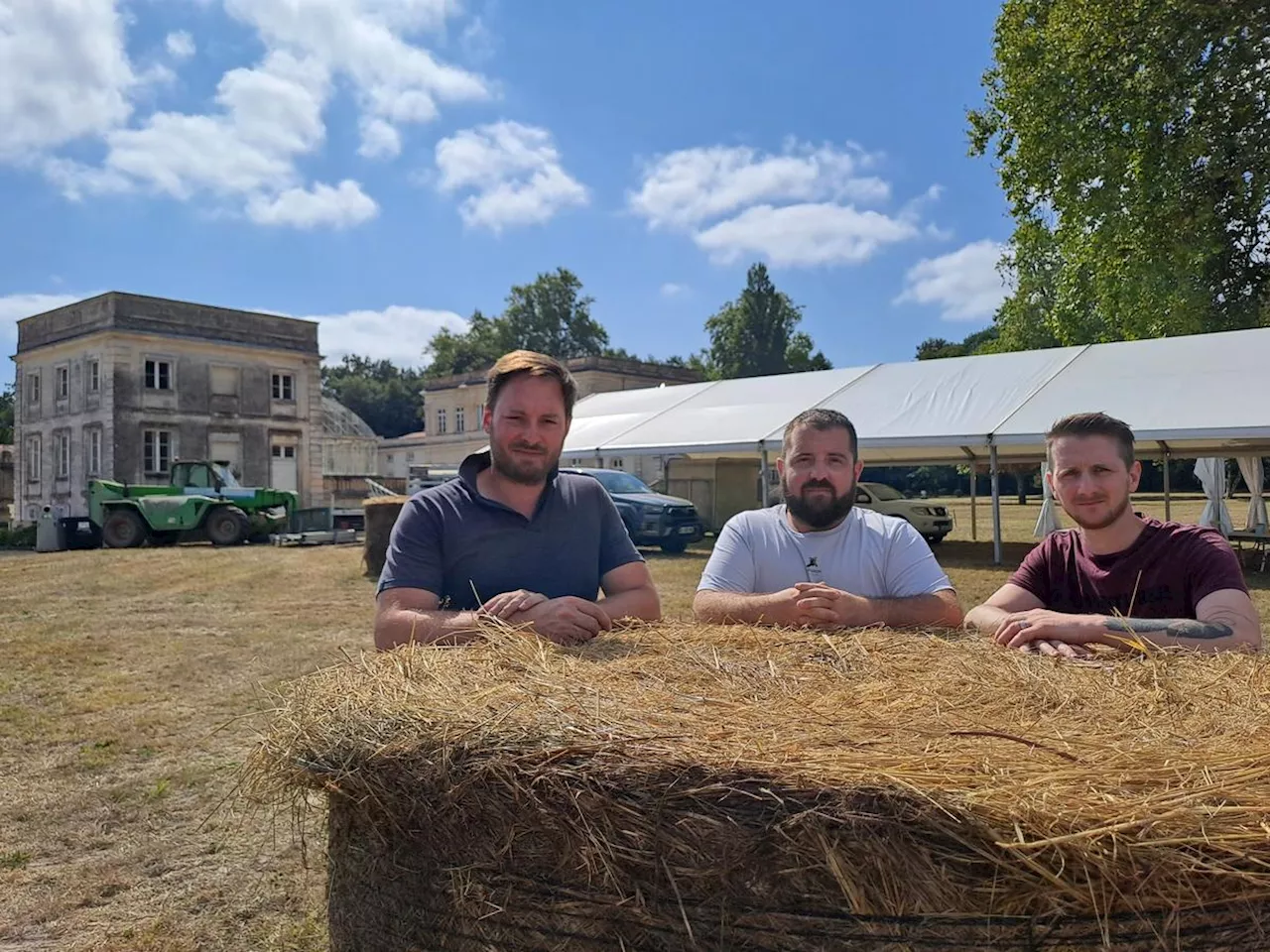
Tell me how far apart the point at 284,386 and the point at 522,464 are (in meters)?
36.1

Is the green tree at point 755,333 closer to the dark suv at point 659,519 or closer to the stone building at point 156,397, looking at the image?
the stone building at point 156,397

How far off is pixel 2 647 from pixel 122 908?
5.58 metres

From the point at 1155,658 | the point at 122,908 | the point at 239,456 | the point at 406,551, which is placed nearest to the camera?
the point at 1155,658

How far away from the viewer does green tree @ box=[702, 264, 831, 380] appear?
6303 cm

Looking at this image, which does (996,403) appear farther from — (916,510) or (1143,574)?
(1143,574)

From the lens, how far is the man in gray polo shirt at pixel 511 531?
2.25 metres

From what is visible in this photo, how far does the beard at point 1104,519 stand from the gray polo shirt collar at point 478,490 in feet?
4.32

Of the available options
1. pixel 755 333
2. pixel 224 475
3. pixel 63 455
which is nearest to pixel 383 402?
pixel 755 333

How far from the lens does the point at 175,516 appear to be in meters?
19.9

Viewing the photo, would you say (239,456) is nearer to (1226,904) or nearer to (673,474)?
(673,474)

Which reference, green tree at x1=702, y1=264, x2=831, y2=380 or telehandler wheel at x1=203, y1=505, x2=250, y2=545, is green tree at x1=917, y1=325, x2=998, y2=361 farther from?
telehandler wheel at x1=203, y1=505, x2=250, y2=545

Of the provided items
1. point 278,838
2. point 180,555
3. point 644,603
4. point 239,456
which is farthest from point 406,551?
point 239,456

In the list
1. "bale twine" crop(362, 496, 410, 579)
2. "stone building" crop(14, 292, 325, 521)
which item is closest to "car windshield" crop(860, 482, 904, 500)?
"bale twine" crop(362, 496, 410, 579)

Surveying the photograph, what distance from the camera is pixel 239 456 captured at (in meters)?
34.2
